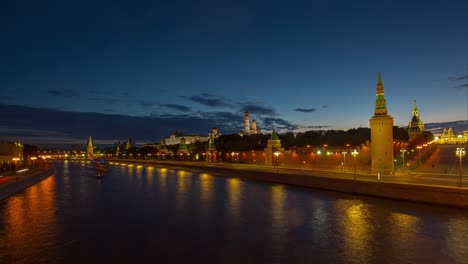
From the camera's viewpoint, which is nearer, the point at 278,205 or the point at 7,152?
the point at 278,205

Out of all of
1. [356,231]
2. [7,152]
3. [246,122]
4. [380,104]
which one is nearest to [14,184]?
[7,152]

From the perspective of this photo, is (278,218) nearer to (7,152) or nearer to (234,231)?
(234,231)

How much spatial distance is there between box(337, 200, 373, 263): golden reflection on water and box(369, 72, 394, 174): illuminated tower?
9.20 meters

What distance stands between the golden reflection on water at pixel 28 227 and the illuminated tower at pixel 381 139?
80.8 ft

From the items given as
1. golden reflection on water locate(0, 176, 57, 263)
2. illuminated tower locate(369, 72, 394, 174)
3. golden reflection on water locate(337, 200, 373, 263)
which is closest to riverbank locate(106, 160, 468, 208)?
golden reflection on water locate(337, 200, 373, 263)

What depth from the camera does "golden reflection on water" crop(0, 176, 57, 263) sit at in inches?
542

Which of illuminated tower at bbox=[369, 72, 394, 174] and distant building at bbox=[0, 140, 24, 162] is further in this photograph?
distant building at bbox=[0, 140, 24, 162]

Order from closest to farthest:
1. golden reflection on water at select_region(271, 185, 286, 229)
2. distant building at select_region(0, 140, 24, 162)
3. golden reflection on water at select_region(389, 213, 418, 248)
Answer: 1. golden reflection on water at select_region(389, 213, 418, 248)
2. golden reflection on water at select_region(271, 185, 286, 229)
3. distant building at select_region(0, 140, 24, 162)

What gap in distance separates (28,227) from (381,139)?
26.9m

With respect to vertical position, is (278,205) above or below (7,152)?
below

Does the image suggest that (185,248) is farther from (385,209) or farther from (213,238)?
(385,209)

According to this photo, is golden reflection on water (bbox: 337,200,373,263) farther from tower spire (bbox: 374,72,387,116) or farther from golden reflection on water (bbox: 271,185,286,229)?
tower spire (bbox: 374,72,387,116)

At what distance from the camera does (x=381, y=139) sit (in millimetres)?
32750

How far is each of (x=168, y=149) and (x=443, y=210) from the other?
117 meters
